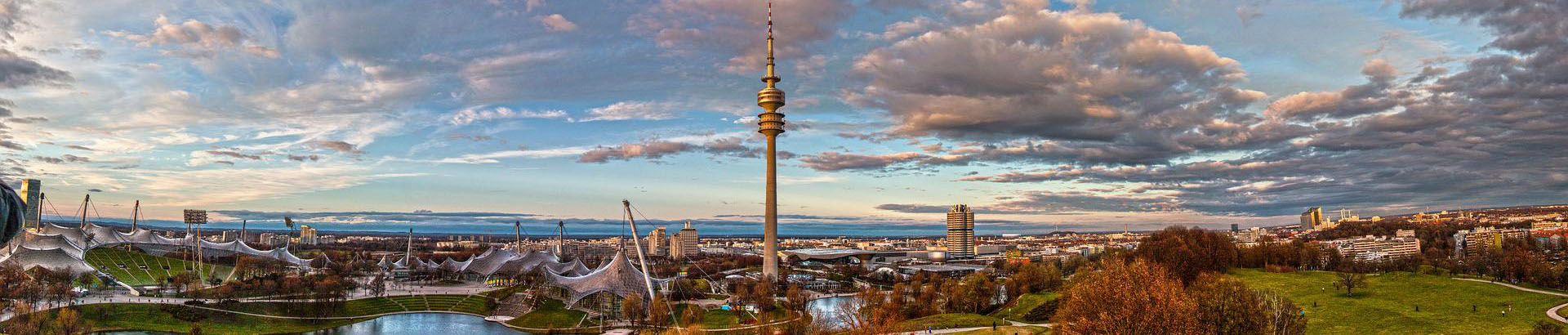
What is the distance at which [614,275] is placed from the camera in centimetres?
7950

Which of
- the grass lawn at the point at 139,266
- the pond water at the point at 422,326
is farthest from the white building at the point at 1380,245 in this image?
the grass lawn at the point at 139,266

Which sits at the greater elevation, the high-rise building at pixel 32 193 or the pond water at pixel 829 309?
the high-rise building at pixel 32 193

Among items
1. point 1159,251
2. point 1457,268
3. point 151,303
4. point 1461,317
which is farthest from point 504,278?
point 1457,268

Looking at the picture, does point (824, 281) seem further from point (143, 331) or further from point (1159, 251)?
point (143, 331)

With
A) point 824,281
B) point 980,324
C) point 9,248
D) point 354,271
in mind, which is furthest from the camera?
point 824,281

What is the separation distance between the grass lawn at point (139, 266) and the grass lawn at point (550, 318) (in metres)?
45.7

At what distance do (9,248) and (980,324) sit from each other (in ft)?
349

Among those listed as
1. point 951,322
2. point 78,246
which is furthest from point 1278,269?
point 78,246

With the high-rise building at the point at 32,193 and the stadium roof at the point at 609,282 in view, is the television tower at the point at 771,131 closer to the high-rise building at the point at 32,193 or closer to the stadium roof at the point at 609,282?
the stadium roof at the point at 609,282

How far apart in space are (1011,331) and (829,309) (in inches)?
1383

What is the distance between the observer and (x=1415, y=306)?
54.8 m

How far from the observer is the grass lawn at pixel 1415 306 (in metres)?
48.7

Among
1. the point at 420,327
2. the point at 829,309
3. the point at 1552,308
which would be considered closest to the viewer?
the point at 1552,308

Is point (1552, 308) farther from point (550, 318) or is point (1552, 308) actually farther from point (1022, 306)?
point (550, 318)
